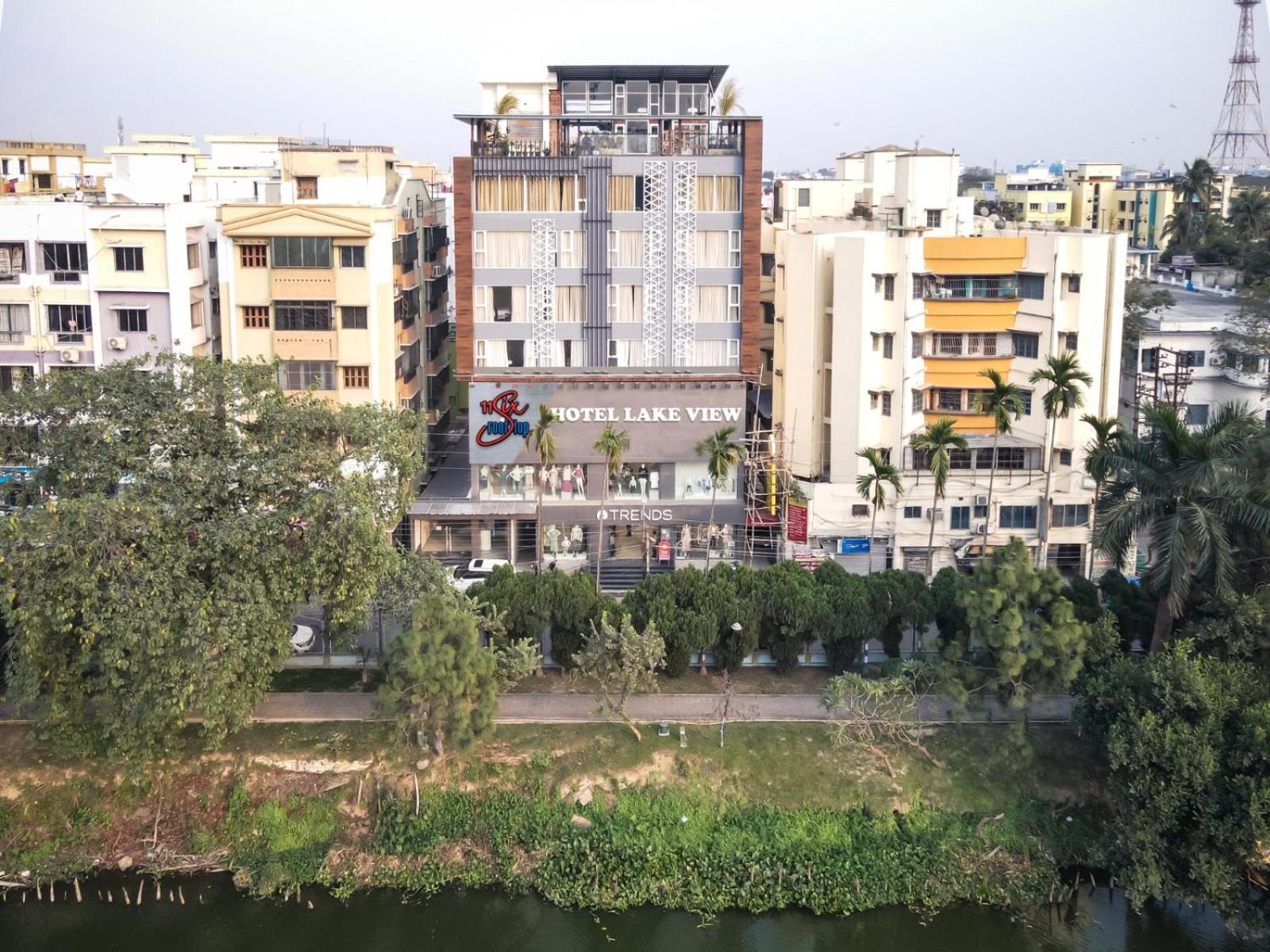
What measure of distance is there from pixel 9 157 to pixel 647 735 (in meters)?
42.8

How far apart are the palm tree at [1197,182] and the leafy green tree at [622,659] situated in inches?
1852

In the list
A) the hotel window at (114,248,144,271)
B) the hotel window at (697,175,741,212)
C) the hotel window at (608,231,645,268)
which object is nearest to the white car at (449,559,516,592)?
the hotel window at (608,231,645,268)

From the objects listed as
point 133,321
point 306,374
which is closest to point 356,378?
point 306,374

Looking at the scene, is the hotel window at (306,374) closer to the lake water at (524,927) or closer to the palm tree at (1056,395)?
the lake water at (524,927)

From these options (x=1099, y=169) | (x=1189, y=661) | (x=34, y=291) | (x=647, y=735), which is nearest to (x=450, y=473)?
(x=34, y=291)

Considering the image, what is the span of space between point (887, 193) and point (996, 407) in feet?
37.2

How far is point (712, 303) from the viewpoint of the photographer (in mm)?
34188

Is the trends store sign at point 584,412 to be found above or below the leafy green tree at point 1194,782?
above

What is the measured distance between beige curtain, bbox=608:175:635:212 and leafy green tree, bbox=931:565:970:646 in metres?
12.8

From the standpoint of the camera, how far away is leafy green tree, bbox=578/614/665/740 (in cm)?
2408

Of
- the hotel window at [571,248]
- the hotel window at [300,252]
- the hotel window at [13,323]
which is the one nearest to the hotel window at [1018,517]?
the hotel window at [571,248]

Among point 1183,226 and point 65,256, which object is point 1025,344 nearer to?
point 65,256

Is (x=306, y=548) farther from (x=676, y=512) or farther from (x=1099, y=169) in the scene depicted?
(x=1099, y=169)

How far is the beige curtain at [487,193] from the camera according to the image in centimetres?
3356
